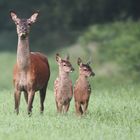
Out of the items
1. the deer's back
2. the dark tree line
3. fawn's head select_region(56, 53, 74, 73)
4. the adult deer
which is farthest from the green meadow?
the dark tree line

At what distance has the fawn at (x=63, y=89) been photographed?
15.8m

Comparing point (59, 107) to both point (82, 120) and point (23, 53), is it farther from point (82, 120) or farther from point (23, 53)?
point (82, 120)

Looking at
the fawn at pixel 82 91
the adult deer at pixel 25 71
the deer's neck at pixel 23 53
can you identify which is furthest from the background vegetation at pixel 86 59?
the deer's neck at pixel 23 53

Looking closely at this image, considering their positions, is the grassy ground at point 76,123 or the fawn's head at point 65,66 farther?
the fawn's head at point 65,66

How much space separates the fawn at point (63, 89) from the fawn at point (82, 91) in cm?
14

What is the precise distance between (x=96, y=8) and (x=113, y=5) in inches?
62.4

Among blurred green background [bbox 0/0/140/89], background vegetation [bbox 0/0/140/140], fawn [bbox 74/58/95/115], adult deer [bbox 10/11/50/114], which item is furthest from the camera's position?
blurred green background [bbox 0/0/140/89]

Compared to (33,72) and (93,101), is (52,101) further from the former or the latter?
(33,72)

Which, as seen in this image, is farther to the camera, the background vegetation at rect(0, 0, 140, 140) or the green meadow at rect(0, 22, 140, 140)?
the background vegetation at rect(0, 0, 140, 140)

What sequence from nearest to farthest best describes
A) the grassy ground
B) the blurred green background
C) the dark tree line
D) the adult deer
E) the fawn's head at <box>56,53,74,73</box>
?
1. the grassy ground
2. the adult deer
3. the fawn's head at <box>56,53,74,73</box>
4. the blurred green background
5. the dark tree line

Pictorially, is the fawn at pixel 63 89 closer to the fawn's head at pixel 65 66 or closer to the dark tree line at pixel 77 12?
the fawn's head at pixel 65 66

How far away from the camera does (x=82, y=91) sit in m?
15.8

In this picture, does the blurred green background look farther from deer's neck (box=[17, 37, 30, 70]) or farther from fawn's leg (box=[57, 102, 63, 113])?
Result: deer's neck (box=[17, 37, 30, 70])

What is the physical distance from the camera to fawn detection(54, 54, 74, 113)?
1575 cm
